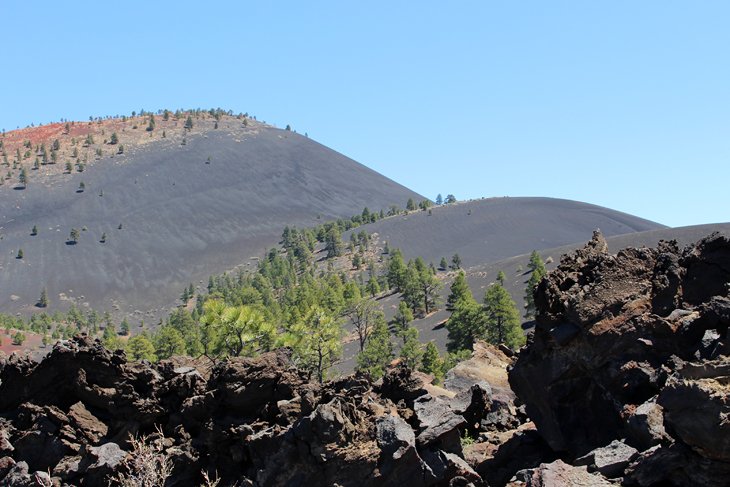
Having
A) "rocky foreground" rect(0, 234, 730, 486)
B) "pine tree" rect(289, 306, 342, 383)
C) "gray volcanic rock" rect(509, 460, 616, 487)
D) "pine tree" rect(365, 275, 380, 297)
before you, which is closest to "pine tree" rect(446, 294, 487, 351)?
"pine tree" rect(289, 306, 342, 383)

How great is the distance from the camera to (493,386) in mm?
28953

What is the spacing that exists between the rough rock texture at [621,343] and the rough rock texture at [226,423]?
2.63m

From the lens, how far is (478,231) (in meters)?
178

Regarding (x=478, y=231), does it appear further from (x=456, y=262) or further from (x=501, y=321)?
(x=501, y=321)

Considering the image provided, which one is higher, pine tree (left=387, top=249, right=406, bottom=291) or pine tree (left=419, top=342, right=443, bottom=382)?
pine tree (left=387, top=249, right=406, bottom=291)

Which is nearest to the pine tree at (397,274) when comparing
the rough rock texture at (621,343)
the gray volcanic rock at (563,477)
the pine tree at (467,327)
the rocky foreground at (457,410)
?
the pine tree at (467,327)

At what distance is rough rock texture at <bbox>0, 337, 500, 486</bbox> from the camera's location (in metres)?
17.8

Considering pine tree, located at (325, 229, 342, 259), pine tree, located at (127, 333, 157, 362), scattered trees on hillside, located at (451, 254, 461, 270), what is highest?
pine tree, located at (325, 229, 342, 259)

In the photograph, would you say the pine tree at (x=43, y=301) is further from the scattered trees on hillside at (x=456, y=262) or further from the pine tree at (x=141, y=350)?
the pine tree at (x=141, y=350)

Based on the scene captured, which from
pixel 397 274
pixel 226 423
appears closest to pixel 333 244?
pixel 397 274

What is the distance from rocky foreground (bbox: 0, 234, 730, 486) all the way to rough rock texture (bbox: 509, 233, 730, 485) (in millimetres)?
38

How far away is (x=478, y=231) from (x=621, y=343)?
526ft

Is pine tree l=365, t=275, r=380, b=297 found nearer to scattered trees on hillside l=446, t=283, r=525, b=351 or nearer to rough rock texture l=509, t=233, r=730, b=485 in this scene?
scattered trees on hillside l=446, t=283, r=525, b=351

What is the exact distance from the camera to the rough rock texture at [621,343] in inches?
662
